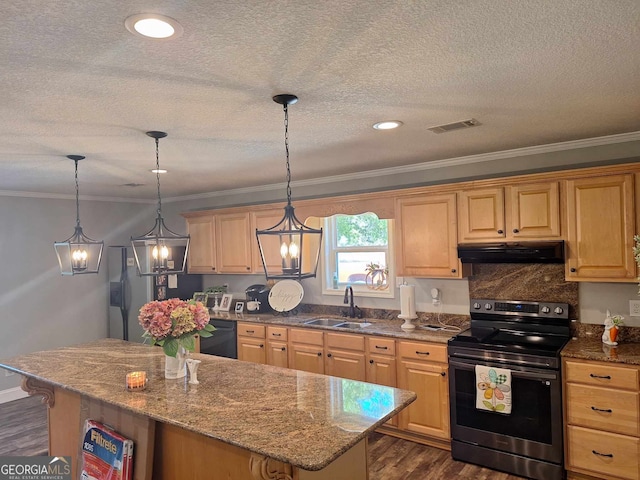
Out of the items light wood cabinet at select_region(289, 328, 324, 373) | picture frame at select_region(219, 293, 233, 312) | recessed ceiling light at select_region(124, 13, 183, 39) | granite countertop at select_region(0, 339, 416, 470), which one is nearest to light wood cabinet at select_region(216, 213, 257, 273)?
picture frame at select_region(219, 293, 233, 312)

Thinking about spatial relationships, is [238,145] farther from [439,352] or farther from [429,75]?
[439,352]

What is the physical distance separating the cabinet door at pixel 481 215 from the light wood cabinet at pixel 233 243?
2.47 m

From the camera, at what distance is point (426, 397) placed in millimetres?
3531

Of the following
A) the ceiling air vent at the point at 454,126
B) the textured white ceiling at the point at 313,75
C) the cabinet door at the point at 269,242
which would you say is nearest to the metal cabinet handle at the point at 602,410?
the textured white ceiling at the point at 313,75

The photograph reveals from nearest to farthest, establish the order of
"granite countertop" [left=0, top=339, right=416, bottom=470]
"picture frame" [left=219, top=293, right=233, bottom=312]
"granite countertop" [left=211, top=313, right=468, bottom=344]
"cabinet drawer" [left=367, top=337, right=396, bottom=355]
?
"granite countertop" [left=0, top=339, right=416, bottom=470], "granite countertop" [left=211, top=313, right=468, bottom=344], "cabinet drawer" [left=367, top=337, right=396, bottom=355], "picture frame" [left=219, top=293, right=233, bottom=312]

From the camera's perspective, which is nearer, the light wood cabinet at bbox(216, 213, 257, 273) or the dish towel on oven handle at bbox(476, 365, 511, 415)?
the dish towel on oven handle at bbox(476, 365, 511, 415)

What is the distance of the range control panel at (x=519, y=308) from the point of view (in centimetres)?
343

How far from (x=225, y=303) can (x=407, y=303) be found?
242 cm

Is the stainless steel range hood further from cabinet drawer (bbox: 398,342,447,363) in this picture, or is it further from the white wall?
the white wall

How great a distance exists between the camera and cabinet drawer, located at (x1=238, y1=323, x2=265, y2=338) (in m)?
4.52

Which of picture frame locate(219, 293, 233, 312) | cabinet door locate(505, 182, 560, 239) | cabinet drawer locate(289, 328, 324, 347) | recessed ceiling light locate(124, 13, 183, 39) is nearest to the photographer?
recessed ceiling light locate(124, 13, 183, 39)

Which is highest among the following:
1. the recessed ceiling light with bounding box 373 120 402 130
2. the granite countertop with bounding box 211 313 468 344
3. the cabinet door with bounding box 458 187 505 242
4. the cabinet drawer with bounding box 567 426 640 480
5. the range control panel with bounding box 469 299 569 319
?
the recessed ceiling light with bounding box 373 120 402 130

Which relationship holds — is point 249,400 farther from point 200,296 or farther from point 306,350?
point 200,296

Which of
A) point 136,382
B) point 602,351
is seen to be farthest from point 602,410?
point 136,382
